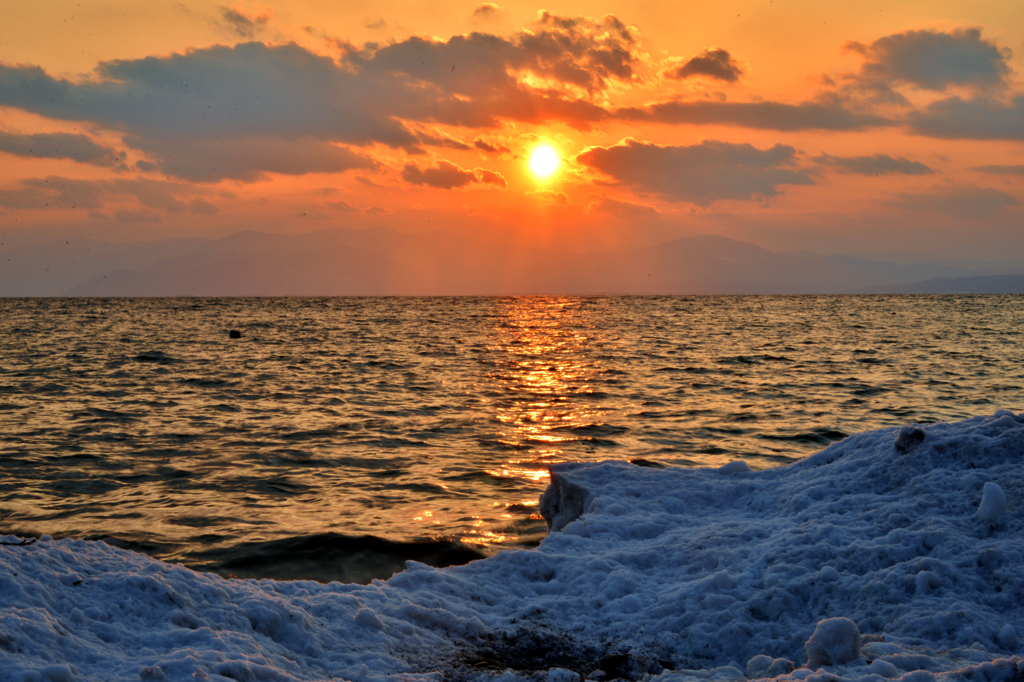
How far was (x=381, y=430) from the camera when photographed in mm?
16609

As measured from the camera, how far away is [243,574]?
787cm

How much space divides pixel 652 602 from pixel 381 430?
39.7ft

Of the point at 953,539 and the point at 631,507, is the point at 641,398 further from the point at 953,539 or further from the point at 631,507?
the point at 953,539

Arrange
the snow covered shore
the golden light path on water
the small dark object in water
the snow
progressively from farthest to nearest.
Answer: the golden light path on water → the small dark object in water → the snow → the snow covered shore

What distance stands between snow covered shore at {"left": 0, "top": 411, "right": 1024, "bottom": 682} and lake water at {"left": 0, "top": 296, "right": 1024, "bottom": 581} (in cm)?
284

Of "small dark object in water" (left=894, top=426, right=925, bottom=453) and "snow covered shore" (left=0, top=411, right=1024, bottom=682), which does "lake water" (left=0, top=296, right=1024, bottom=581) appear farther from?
"small dark object in water" (left=894, top=426, right=925, bottom=453)

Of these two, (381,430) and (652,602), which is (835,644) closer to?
(652,602)

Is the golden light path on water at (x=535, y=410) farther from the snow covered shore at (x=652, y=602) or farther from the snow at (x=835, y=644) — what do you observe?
the snow at (x=835, y=644)

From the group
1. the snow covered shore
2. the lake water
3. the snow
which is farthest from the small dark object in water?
the lake water

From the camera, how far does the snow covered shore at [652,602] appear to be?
13.1ft

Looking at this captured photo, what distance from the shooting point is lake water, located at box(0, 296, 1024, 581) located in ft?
30.8

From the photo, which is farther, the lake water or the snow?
the lake water

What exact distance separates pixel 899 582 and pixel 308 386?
22223 mm

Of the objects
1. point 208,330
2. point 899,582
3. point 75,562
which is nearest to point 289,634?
point 75,562
